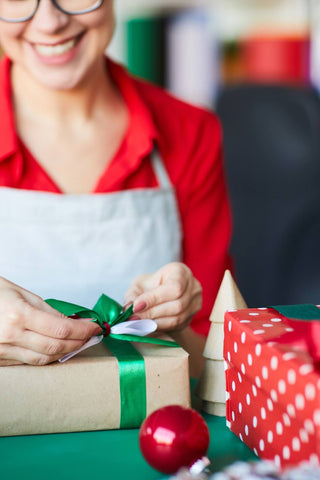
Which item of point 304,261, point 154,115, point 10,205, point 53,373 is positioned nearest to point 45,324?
point 53,373

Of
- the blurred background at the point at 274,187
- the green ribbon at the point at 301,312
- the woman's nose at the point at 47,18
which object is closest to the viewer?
the green ribbon at the point at 301,312

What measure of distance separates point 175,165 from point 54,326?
0.64 m

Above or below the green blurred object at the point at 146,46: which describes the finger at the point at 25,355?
below

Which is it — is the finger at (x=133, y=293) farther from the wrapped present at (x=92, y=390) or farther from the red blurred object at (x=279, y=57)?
the red blurred object at (x=279, y=57)

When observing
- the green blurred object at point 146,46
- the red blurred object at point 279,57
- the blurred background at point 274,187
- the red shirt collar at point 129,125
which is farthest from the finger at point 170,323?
the red blurred object at point 279,57

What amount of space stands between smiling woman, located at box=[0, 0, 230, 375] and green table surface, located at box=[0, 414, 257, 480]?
0.27 metres

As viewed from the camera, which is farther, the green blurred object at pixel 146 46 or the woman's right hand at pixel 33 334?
the green blurred object at pixel 146 46

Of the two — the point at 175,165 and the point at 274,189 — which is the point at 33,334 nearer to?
the point at 175,165

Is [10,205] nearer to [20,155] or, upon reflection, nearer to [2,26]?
[20,155]

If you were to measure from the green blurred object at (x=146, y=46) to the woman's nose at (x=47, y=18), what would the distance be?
180cm

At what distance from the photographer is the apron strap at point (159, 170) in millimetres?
1302

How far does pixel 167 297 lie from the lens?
0.90 metres

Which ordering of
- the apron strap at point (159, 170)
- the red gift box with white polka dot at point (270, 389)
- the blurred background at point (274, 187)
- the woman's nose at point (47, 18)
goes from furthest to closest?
the blurred background at point (274, 187)
the apron strap at point (159, 170)
the woman's nose at point (47, 18)
the red gift box with white polka dot at point (270, 389)

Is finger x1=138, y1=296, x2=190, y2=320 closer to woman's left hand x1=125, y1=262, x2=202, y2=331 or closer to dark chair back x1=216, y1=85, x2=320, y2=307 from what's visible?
woman's left hand x1=125, y1=262, x2=202, y2=331
